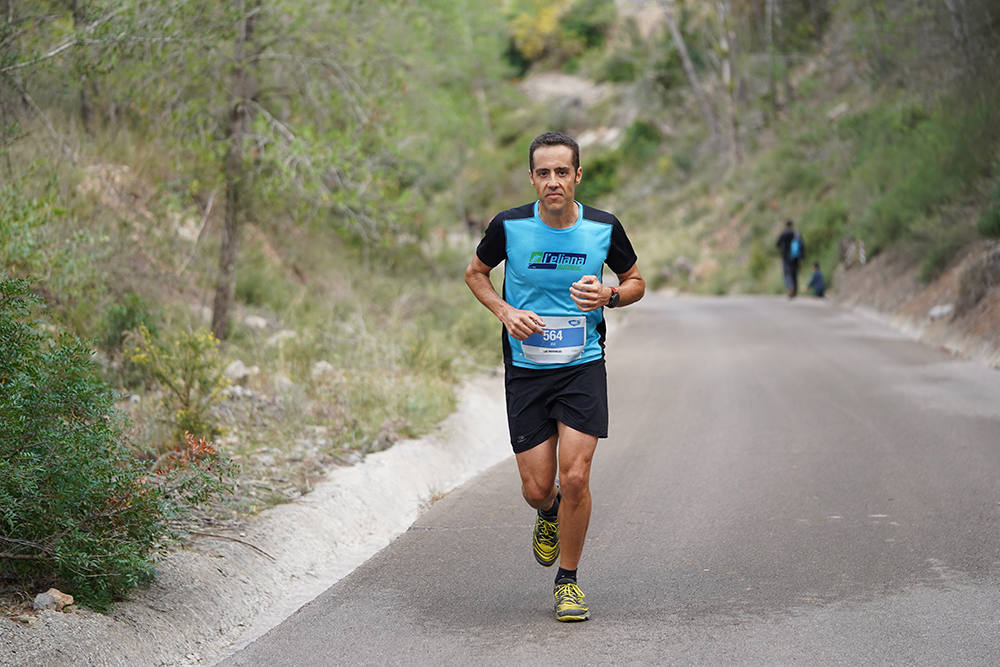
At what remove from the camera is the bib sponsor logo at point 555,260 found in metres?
5.64

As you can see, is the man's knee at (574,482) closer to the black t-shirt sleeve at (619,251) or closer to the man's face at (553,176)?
the black t-shirt sleeve at (619,251)

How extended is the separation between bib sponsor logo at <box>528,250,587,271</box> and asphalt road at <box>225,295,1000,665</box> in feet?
5.56

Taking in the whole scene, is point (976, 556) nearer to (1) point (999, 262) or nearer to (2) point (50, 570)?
(2) point (50, 570)

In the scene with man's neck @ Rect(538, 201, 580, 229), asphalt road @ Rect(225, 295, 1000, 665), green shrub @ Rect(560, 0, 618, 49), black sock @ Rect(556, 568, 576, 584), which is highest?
green shrub @ Rect(560, 0, 618, 49)

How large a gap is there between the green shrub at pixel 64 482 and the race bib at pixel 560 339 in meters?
1.97

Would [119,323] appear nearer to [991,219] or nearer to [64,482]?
[64,482]

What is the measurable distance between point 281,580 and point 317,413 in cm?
374

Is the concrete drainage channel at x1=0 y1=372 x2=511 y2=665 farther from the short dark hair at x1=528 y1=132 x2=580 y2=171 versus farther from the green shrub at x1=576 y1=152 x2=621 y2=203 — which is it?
the green shrub at x1=576 y1=152 x2=621 y2=203

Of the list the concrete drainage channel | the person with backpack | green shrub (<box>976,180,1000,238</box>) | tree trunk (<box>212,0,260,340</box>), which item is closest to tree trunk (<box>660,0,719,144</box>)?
the person with backpack

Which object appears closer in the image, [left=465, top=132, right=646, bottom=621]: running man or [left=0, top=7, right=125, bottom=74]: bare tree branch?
[left=465, top=132, right=646, bottom=621]: running man

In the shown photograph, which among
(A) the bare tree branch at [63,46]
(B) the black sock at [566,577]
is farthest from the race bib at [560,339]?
(A) the bare tree branch at [63,46]

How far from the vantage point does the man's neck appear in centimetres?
562

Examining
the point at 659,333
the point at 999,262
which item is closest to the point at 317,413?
the point at 999,262

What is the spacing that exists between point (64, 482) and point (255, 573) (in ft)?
4.82
